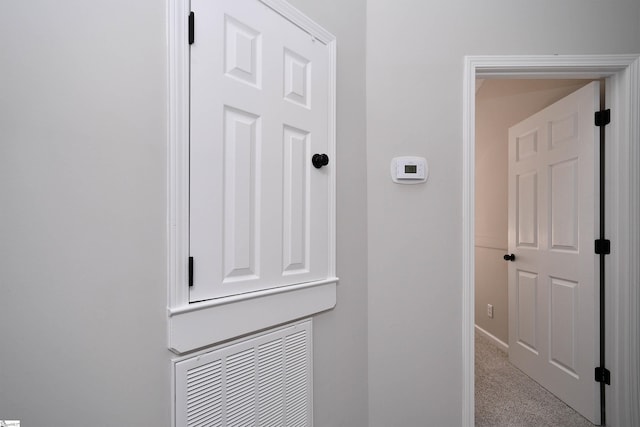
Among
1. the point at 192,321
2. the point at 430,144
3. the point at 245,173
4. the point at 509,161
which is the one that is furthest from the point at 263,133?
the point at 509,161

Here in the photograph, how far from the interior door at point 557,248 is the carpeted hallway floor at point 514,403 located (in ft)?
0.22

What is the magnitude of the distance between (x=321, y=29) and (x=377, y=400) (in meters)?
1.89

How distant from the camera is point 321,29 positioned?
152cm

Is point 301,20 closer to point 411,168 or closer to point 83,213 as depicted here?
point 411,168

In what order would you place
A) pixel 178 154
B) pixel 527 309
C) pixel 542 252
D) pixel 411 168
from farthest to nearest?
1. pixel 527 309
2. pixel 542 252
3. pixel 411 168
4. pixel 178 154

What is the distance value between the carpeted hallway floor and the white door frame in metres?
0.34

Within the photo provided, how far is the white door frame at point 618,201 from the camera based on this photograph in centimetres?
177

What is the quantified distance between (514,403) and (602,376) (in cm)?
56

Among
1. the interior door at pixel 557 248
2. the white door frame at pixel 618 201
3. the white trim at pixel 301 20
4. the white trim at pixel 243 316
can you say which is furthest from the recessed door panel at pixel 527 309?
the white trim at pixel 301 20

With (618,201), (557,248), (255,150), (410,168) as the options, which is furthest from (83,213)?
(557,248)

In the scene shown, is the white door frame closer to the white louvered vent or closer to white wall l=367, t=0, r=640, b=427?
white wall l=367, t=0, r=640, b=427

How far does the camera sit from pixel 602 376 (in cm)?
197

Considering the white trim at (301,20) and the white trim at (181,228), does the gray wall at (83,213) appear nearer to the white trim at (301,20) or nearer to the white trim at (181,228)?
the white trim at (181,228)

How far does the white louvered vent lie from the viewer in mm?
1025
